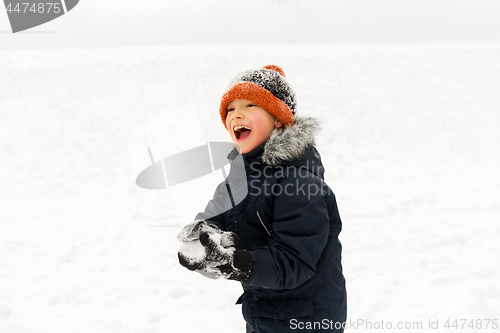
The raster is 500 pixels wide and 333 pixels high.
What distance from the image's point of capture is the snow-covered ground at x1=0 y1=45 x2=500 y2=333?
3391 mm

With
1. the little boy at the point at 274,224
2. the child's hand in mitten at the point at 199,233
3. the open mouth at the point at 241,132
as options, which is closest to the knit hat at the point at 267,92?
the little boy at the point at 274,224

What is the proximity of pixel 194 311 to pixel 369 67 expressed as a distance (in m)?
11.1

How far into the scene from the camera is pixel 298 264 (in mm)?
1167

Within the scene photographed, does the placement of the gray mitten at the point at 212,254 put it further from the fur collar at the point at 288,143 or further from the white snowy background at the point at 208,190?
the white snowy background at the point at 208,190

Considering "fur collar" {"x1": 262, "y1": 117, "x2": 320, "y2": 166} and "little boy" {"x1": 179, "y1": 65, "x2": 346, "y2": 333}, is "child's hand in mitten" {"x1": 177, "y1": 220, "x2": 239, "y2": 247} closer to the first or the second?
"little boy" {"x1": 179, "y1": 65, "x2": 346, "y2": 333}

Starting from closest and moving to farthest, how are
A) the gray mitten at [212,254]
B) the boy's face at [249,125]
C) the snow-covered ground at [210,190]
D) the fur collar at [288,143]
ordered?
the gray mitten at [212,254] → the fur collar at [288,143] → the boy's face at [249,125] → the snow-covered ground at [210,190]

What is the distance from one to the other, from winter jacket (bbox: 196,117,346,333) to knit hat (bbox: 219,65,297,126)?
0.09m

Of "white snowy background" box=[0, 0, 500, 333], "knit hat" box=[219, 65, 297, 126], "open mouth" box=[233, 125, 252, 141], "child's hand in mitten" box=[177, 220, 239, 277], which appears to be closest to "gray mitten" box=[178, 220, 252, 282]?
"child's hand in mitten" box=[177, 220, 239, 277]

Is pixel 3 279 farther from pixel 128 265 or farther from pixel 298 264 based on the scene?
pixel 298 264

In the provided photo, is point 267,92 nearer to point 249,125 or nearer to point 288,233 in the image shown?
point 249,125

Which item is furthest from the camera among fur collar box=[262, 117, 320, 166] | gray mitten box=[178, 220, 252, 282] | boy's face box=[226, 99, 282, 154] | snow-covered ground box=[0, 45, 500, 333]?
snow-covered ground box=[0, 45, 500, 333]

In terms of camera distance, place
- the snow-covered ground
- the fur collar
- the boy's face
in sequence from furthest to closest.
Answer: the snow-covered ground, the boy's face, the fur collar

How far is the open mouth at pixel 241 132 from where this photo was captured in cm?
146

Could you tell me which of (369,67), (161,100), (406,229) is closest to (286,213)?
(406,229)
